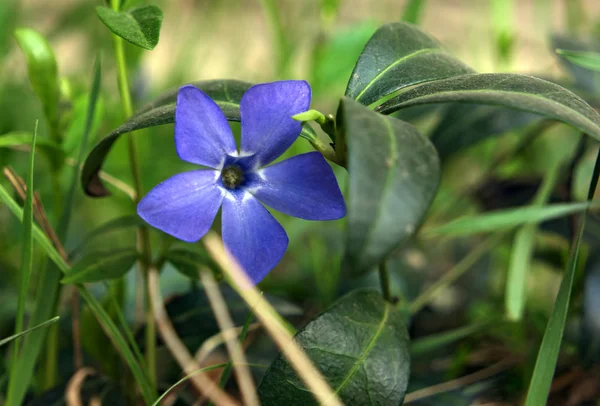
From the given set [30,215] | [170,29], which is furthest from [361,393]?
[170,29]

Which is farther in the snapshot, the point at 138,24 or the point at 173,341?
the point at 173,341

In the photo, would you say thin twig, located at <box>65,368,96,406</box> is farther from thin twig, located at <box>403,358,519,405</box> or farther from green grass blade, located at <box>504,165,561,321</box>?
green grass blade, located at <box>504,165,561,321</box>

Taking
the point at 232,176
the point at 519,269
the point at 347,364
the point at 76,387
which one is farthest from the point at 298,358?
the point at 519,269

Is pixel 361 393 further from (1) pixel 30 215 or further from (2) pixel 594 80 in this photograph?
(2) pixel 594 80

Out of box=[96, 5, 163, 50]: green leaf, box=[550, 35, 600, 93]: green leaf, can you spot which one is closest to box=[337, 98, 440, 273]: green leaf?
box=[96, 5, 163, 50]: green leaf

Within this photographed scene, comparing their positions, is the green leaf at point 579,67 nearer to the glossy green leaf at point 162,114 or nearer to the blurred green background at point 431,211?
the blurred green background at point 431,211

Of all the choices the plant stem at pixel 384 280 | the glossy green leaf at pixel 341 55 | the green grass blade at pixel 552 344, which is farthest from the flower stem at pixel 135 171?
the glossy green leaf at pixel 341 55

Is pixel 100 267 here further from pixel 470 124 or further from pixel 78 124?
pixel 470 124
